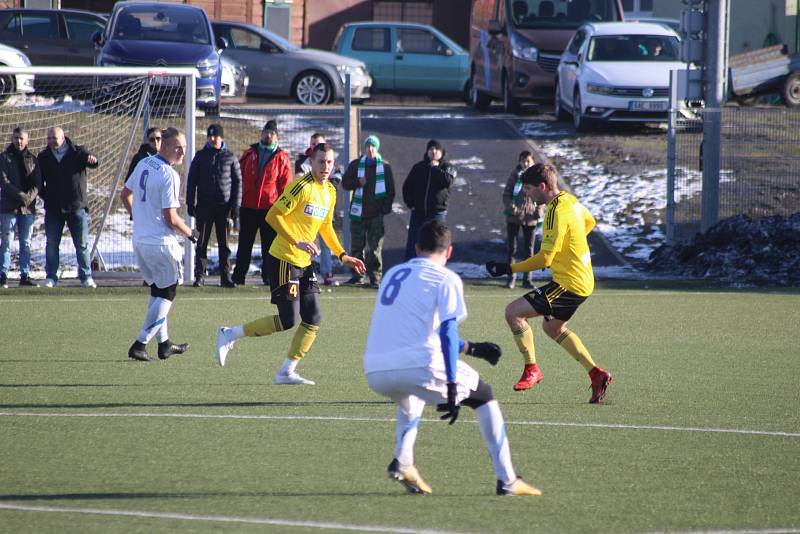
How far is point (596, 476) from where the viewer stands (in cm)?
721

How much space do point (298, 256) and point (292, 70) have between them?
17.8 metres

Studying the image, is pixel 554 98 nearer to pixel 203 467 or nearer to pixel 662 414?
pixel 662 414

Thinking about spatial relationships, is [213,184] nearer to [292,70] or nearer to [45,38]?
[292,70]

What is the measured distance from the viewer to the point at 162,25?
2353 centimetres

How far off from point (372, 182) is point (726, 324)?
17.2 feet

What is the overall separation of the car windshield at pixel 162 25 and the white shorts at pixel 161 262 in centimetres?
1313

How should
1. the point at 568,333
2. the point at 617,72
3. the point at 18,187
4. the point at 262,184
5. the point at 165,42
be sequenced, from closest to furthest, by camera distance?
the point at 568,333 → the point at 18,187 → the point at 262,184 → the point at 165,42 → the point at 617,72

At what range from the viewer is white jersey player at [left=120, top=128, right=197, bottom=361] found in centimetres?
1048

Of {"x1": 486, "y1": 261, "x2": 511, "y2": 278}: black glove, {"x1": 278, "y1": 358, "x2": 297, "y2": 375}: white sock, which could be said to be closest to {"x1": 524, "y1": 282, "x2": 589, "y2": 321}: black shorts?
{"x1": 486, "y1": 261, "x2": 511, "y2": 278}: black glove

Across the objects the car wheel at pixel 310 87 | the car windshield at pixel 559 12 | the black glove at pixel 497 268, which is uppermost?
the car windshield at pixel 559 12

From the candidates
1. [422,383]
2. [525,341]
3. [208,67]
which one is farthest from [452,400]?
[208,67]

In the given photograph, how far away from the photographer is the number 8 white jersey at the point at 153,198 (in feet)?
34.4

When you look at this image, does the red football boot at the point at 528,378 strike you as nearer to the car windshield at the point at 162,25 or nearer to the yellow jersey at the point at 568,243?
the yellow jersey at the point at 568,243

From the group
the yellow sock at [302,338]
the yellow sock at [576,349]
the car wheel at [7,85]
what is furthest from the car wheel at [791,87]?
the yellow sock at [302,338]
